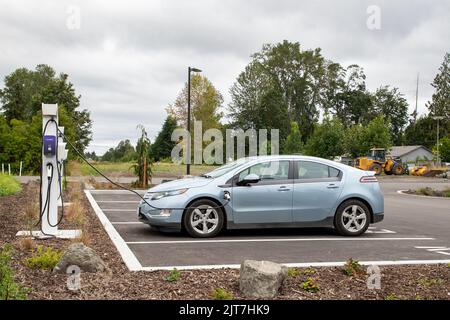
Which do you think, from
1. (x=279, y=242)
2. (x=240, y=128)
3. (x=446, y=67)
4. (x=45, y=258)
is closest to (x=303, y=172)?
(x=279, y=242)

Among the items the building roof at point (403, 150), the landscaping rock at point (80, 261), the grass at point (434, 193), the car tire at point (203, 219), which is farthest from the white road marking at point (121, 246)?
the building roof at point (403, 150)

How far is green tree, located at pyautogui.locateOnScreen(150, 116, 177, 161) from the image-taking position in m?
81.4

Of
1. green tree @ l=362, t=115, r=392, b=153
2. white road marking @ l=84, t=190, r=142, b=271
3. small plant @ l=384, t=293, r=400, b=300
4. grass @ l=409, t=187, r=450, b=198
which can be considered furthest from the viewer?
green tree @ l=362, t=115, r=392, b=153

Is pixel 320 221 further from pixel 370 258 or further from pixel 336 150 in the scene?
pixel 336 150

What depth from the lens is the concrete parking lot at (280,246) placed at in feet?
24.9

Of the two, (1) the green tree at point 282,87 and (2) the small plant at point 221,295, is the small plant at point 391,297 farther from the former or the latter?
(1) the green tree at point 282,87

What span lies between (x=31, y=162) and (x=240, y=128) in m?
47.6

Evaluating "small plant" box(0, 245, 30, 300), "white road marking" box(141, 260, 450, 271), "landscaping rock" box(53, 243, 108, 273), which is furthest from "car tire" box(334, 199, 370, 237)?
"small plant" box(0, 245, 30, 300)

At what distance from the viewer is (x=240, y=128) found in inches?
3295

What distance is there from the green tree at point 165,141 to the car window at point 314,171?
2747 inches

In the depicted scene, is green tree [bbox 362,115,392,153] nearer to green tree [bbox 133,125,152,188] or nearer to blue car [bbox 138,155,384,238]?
green tree [bbox 133,125,152,188]

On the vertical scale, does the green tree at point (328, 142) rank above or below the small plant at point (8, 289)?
above

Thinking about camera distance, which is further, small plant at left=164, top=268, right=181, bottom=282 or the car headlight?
the car headlight

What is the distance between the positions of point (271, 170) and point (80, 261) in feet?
15.8
